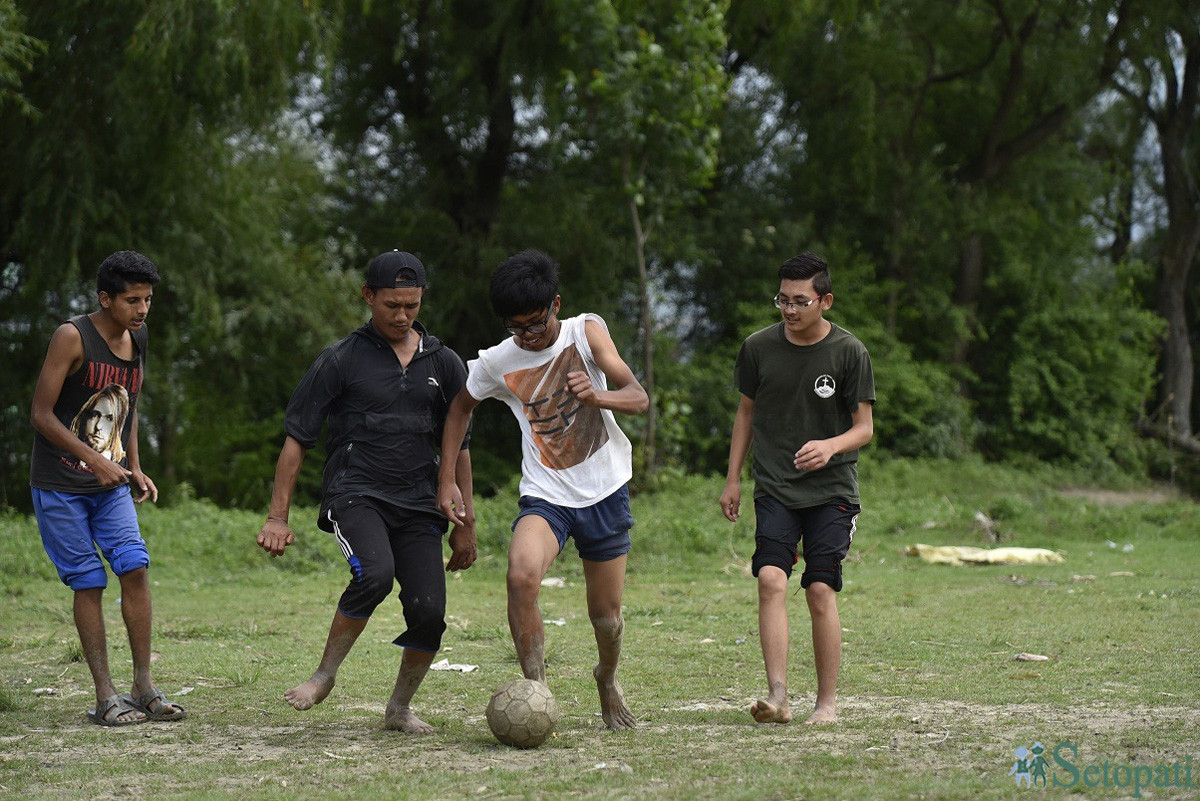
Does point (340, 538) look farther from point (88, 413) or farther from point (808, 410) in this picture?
point (808, 410)

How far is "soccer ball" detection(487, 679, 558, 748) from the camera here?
4.96m

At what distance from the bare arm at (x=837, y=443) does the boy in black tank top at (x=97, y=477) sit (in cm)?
284

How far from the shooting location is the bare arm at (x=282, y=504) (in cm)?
525

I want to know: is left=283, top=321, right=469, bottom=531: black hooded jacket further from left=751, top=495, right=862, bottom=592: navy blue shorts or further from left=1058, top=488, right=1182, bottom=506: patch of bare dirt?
left=1058, top=488, right=1182, bottom=506: patch of bare dirt

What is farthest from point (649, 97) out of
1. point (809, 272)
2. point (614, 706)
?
point (614, 706)

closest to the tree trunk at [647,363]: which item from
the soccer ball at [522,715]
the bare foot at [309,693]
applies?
the bare foot at [309,693]

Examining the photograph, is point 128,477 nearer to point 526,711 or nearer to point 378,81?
point 526,711

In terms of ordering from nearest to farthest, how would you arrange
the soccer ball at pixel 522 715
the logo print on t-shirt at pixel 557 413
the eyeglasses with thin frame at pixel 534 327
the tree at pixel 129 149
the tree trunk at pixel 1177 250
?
1. the soccer ball at pixel 522 715
2. the eyeglasses with thin frame at pixel 534 327
3. the logo print on t-shirt at pixel 557 413
4. the tree at pixel 129 149
5. the tree trunk at pixel 1177 250

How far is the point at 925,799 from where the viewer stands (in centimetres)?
398

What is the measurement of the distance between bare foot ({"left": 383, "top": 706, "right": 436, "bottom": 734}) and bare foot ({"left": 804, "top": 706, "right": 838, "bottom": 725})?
61.1 inches

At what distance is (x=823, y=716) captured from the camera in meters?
5.38

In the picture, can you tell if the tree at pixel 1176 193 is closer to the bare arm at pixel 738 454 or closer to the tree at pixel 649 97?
the tree at pixel 649 97

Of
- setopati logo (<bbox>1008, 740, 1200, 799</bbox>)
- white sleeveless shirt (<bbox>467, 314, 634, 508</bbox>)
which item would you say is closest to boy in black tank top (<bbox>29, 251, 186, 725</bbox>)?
white sleeveless shirt (<bbox>467, 314, 634, 508</bbox>)

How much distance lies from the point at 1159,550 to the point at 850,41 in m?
12.9
